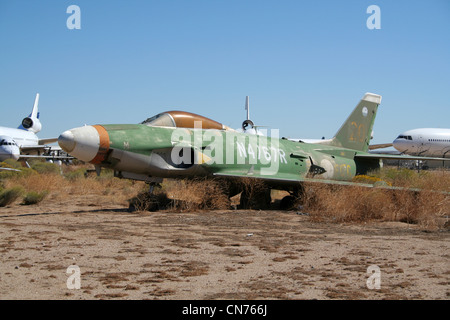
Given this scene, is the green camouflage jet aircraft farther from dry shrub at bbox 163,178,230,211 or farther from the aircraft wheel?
the aircraft wheel

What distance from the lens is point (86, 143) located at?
12547 millimetres

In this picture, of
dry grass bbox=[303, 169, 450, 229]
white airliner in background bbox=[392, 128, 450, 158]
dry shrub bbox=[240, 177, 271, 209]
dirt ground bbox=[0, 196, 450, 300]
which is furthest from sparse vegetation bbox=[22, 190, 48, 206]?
white airliner in background bbox=[392, 128, 450, 158]

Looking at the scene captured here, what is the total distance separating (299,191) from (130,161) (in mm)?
5859

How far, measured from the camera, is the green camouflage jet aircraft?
13078 mm

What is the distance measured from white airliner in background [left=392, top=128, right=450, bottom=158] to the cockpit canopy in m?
46.5

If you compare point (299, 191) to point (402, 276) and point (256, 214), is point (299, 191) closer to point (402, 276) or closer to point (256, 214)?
point (256, 214)

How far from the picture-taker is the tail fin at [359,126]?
70.1 ft

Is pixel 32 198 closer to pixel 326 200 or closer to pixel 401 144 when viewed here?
pixel 326 200

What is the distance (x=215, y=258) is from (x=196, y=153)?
24.5 ft

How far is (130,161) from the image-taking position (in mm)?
13523

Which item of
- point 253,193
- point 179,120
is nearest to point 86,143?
point 179,120
